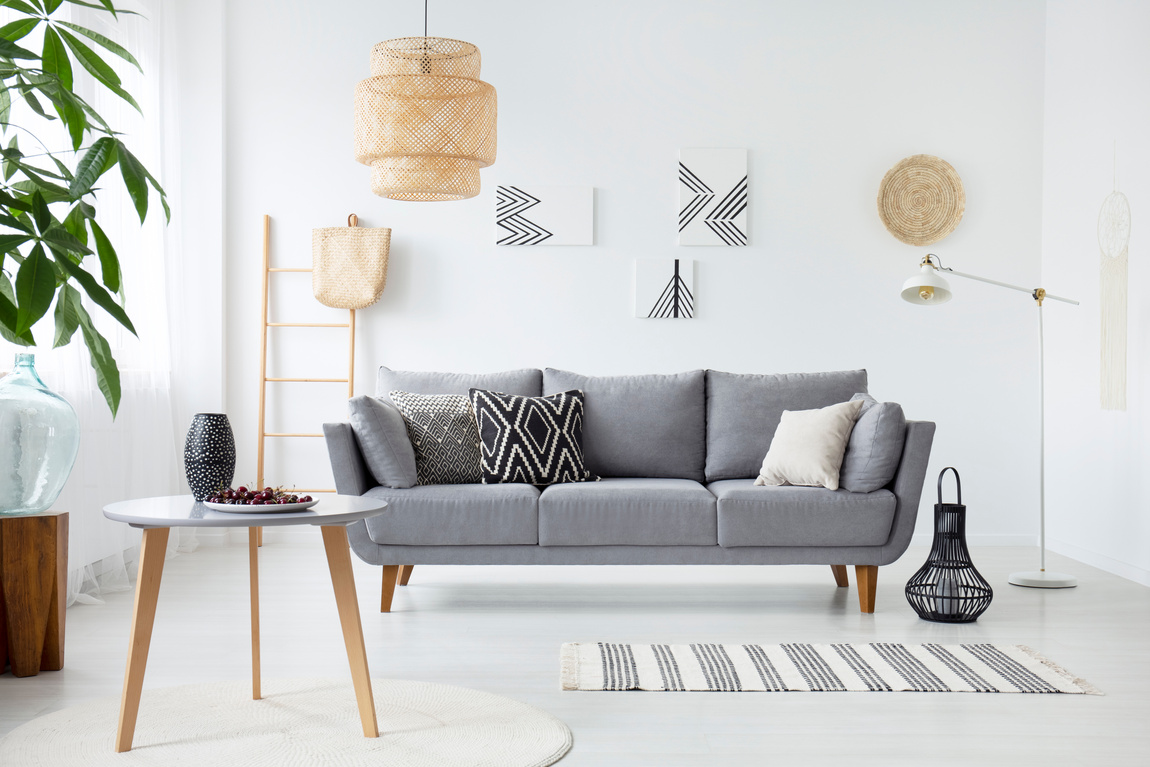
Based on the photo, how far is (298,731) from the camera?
213cm

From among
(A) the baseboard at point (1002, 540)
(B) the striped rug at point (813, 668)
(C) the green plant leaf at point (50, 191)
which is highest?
(C) the green plant leaf at point (50, 191)

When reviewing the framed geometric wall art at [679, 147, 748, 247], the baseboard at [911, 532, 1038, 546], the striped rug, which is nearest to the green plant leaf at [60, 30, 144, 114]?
the striped rug

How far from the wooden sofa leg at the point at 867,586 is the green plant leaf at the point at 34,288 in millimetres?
2982

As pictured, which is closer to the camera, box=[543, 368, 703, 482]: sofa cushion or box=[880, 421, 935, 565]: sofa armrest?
box=[880, 421, 935, 565]: sofa armrest

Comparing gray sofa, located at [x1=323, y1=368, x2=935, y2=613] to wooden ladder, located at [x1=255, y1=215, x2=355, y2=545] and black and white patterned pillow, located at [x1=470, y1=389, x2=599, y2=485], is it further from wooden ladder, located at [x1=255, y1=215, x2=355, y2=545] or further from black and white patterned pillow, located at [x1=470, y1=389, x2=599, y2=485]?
wooden ladder, located at [x1=255, y1=215, x2=355, y2=545]

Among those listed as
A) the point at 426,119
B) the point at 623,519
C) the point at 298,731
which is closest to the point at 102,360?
the point at 298,731

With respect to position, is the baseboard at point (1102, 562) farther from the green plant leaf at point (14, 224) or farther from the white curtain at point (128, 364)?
the green plant leaf at point (14, 224)

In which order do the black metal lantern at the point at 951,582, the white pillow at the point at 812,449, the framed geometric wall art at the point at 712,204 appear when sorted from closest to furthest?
the black metal lantern at the point at 951,582
the white pillow at the point at 812,449
the framed geometric wall art at the point at 712,204

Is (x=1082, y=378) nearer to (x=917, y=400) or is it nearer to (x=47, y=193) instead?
(x=917, y=400)

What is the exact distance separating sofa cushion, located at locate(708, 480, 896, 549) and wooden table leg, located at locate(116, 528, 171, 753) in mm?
1966

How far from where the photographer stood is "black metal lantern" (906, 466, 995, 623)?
3.25m

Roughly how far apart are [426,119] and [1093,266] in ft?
10.2

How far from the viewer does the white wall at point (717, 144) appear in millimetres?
4934

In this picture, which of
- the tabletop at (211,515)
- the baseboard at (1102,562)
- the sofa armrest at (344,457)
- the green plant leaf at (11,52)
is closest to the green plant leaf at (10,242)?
the green plant leaf at (11,52)
